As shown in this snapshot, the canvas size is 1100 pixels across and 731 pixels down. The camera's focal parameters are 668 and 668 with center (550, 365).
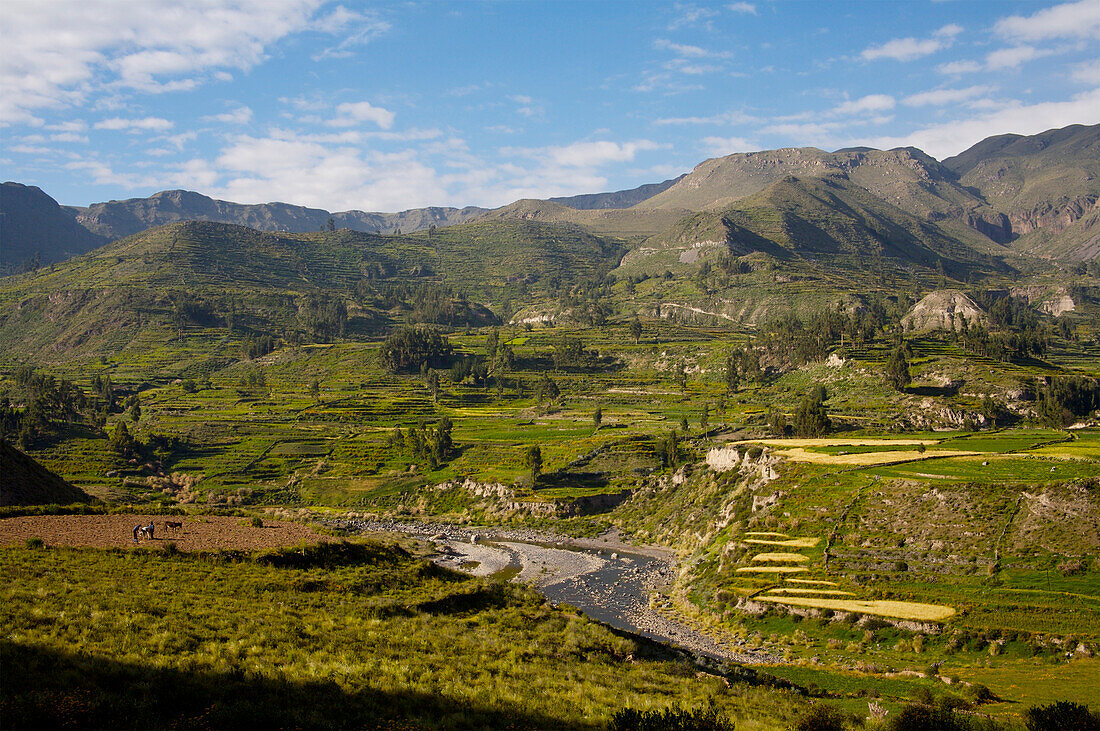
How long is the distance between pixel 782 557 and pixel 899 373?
7934 cm

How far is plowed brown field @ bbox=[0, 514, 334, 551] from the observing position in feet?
110

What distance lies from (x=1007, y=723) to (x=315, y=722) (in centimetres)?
2622

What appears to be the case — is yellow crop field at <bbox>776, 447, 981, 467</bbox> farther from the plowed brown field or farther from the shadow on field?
the shadow on field

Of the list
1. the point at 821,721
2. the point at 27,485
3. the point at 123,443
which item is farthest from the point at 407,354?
the point at 821,721

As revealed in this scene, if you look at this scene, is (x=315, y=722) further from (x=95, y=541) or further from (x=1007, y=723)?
(x=1007, y=723)

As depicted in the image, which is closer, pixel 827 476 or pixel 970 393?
pixel 827 476

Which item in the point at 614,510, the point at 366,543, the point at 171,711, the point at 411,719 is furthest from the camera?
the point at 614,510

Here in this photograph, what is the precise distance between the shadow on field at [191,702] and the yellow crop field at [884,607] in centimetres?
3331

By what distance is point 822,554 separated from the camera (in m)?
54.0

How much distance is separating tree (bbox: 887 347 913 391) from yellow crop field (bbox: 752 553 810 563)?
77.7 metres

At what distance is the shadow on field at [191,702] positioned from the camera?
1544cm

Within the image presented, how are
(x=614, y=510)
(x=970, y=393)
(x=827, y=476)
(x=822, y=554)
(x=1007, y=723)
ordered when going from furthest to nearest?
(x=970, y=393) → (x=614, y=510) → (x=827, y=476) → (x=822, y=554) → (x=1007, y=723)

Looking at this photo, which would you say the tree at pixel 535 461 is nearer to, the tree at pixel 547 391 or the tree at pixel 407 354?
the tree at pixel 547 391

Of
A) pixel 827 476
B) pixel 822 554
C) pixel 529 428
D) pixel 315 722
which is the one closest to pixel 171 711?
pixel 315 722
